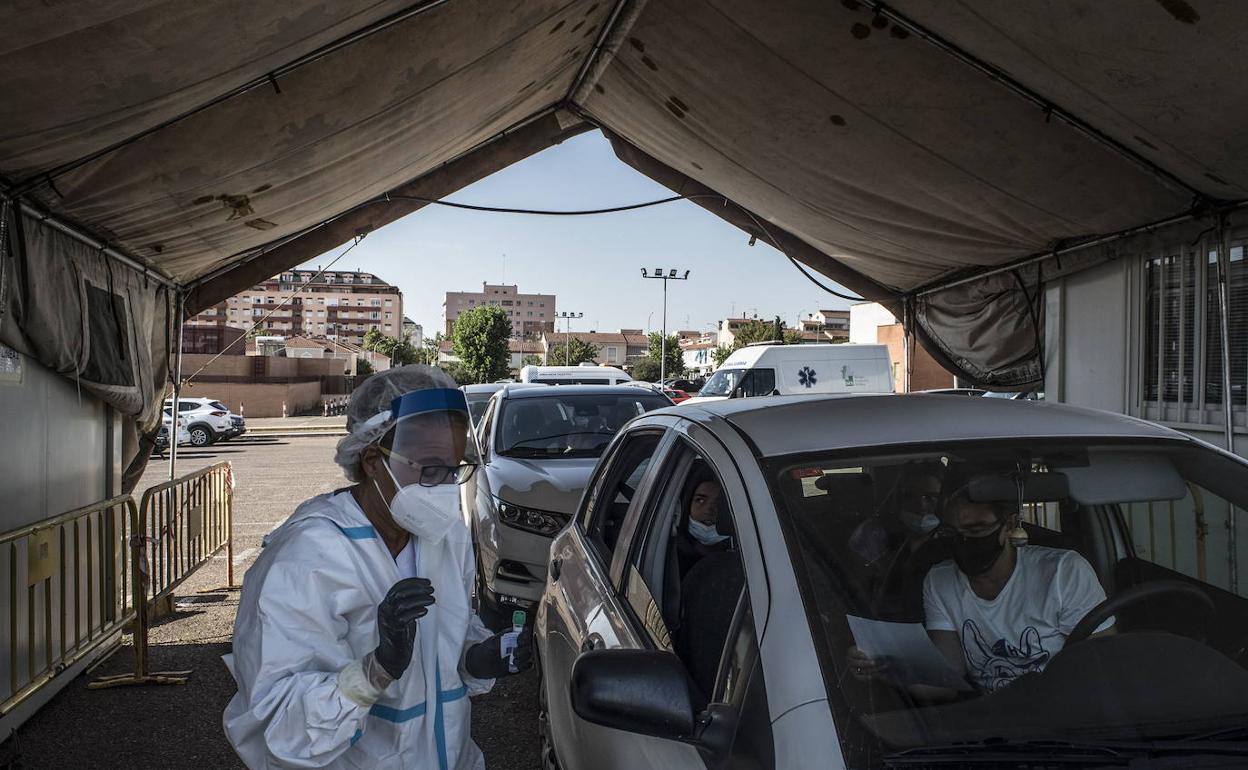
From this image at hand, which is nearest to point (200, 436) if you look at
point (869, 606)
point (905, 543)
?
point (905, 543)

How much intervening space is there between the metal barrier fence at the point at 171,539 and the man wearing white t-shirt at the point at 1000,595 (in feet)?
16.1

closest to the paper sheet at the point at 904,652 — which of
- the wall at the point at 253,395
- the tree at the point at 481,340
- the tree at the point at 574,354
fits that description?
the wall at the point at 253,395

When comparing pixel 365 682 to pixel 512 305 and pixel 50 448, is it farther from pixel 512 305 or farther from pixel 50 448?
pixel 512 305

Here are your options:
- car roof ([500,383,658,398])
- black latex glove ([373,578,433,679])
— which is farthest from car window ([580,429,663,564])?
car roof ([500,383,658,398])

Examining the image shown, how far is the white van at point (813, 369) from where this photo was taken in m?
21.2

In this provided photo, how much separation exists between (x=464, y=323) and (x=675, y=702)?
236ft

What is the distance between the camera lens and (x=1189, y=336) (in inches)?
221

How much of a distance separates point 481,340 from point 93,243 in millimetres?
67229

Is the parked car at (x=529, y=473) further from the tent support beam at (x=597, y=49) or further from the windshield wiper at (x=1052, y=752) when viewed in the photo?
the windshield wiper at (x=1052, y=752)

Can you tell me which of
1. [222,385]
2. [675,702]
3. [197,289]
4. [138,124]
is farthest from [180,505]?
[222,385]

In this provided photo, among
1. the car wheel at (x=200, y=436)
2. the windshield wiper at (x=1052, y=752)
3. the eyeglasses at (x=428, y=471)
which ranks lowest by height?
the car wheel at (x=200, y=436)

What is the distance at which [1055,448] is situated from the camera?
2.22 m

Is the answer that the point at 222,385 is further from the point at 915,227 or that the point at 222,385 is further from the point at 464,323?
the point at 915,227

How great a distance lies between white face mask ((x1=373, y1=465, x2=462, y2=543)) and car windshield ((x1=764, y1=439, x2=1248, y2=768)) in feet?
2.66
